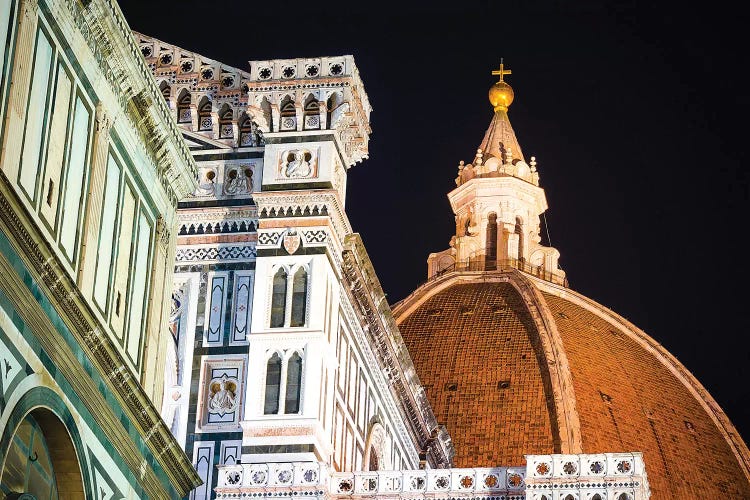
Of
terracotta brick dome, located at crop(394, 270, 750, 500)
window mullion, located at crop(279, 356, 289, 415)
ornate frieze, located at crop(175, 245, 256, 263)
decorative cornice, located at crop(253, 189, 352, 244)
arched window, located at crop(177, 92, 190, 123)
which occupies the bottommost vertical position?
window mullion, located at crop(279, 356, 289, 415)

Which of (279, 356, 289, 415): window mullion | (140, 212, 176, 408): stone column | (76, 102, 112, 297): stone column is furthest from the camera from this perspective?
(279, 356, 289, 415): window mullion

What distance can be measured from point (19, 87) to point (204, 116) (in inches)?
671

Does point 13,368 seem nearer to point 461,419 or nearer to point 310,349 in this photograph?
point 310,349

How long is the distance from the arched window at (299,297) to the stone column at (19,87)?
1434 cm

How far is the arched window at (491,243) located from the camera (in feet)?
228

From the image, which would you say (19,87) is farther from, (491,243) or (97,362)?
(491,243)

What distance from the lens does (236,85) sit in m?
30.5

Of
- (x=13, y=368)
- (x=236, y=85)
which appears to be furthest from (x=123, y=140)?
(x=236, y=85)

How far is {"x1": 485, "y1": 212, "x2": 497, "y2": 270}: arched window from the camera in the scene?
6944 centimetres

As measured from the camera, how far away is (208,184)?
97.1 feet

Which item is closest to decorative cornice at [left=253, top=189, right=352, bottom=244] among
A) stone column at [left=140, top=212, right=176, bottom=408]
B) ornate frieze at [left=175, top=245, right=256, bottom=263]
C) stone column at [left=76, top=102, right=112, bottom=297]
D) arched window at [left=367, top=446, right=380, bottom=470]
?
ornate frieze at [left=175, top=245, right=256, bottom=263]

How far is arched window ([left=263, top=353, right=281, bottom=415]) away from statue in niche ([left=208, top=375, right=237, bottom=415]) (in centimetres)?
69

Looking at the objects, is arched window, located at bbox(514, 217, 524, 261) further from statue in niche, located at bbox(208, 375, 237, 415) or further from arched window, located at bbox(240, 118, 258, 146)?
statue in niche, located at bbox(208, 375, 237, 415)

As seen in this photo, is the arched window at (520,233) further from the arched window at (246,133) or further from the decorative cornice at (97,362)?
the decorative cornice at (97,362)
